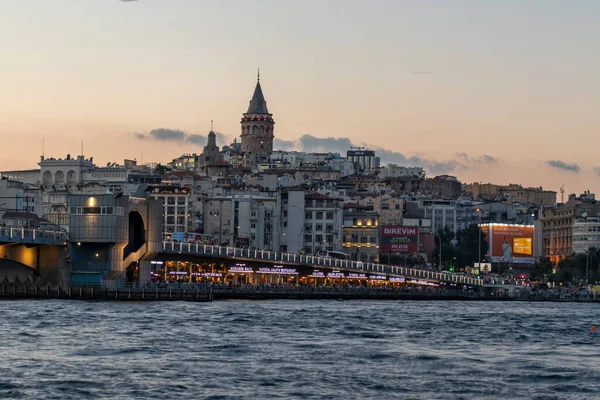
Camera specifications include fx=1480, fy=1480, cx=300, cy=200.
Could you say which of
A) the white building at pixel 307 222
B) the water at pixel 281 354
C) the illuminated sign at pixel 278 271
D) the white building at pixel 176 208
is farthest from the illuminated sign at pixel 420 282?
the white building at pixel 176 208

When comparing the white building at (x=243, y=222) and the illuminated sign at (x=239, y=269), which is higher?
the white building at (x=243, y=222)

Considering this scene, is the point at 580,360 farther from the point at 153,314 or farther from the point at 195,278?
the point at 195,278

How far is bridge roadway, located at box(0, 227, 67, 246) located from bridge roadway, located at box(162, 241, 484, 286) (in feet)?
35.3

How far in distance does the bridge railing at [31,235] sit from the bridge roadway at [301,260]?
35.2 ft

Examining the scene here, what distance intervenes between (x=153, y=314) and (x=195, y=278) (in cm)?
4400

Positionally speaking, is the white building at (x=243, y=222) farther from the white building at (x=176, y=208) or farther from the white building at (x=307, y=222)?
the white building at (x=176, y=208)

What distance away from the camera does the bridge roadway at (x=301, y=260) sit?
123875 millimetres

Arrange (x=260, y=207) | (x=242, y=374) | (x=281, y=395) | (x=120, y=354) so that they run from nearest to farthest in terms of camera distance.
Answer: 1. (x=281, y=395)
2. (x=242, y=374)
3. (x=120, y=354)
4. (x=260, y=207)

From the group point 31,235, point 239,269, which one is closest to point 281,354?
point 31,235

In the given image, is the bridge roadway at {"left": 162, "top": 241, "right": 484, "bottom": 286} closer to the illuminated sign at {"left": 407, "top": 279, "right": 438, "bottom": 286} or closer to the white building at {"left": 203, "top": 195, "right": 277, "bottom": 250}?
the illuminated sign at {"left": 407, "top": 279, "right": 438, "bottom": 286}

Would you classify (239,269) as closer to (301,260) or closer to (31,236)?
(301,260)

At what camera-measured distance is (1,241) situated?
340ft

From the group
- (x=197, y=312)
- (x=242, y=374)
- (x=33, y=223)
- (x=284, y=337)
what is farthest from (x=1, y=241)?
(x=33, y=223)

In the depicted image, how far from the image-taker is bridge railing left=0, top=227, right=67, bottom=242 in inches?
4099
